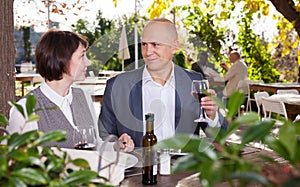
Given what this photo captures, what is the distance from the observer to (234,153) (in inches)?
28.1

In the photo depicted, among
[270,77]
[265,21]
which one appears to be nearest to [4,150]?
[270,77]

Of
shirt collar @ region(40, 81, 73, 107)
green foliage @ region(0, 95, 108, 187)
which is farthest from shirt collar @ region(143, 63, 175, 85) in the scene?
green foliage @ region(0, 95, 108, 187)

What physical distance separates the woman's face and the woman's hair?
0.02 metres

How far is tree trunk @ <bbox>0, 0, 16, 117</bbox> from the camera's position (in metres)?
2.53

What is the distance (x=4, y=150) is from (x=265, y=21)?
9.83m

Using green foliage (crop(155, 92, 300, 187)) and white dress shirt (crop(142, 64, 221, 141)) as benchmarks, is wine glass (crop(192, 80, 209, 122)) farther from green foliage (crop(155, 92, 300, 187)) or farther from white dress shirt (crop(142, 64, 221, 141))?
green foliage (crop(155, 92, 300, 187))

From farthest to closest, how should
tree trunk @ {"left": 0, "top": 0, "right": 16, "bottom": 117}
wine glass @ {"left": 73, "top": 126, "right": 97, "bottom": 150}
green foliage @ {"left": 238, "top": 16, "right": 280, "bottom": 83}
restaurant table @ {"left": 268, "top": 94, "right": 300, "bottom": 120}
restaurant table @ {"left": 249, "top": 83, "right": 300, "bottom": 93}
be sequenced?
green foliage @ {"left": 238, "top": 16, "right": 280, "bottom": 83}
restaurant table @ {"left": 249, "top": 83, "right": 300, "bottom": 93}
restaurant table @ {"left": 268, "top": 94, "right": 300, "bottom": 120}
tree trunk @ {"left": 0, "top": 0, "right": 16, "bottom": 117}
wine glass @ {"left": 73, "top": 126, "right": 97, "bottom": 150}

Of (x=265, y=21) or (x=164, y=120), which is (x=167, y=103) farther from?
(x=265, y=21)

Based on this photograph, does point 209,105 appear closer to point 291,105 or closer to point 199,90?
point 199,90

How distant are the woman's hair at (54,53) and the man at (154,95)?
0.28m

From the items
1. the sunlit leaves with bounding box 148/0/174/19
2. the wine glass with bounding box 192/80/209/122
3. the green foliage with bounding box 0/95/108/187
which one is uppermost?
the sunlit leaves with bounding box 148/0/174/19

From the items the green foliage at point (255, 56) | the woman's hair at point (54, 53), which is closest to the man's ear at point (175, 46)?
the woman's hair at point (54, 53)

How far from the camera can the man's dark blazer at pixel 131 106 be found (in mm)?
2287

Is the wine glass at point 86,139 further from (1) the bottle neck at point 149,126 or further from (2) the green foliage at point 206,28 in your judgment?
(2) the green foliage at point 206,28
